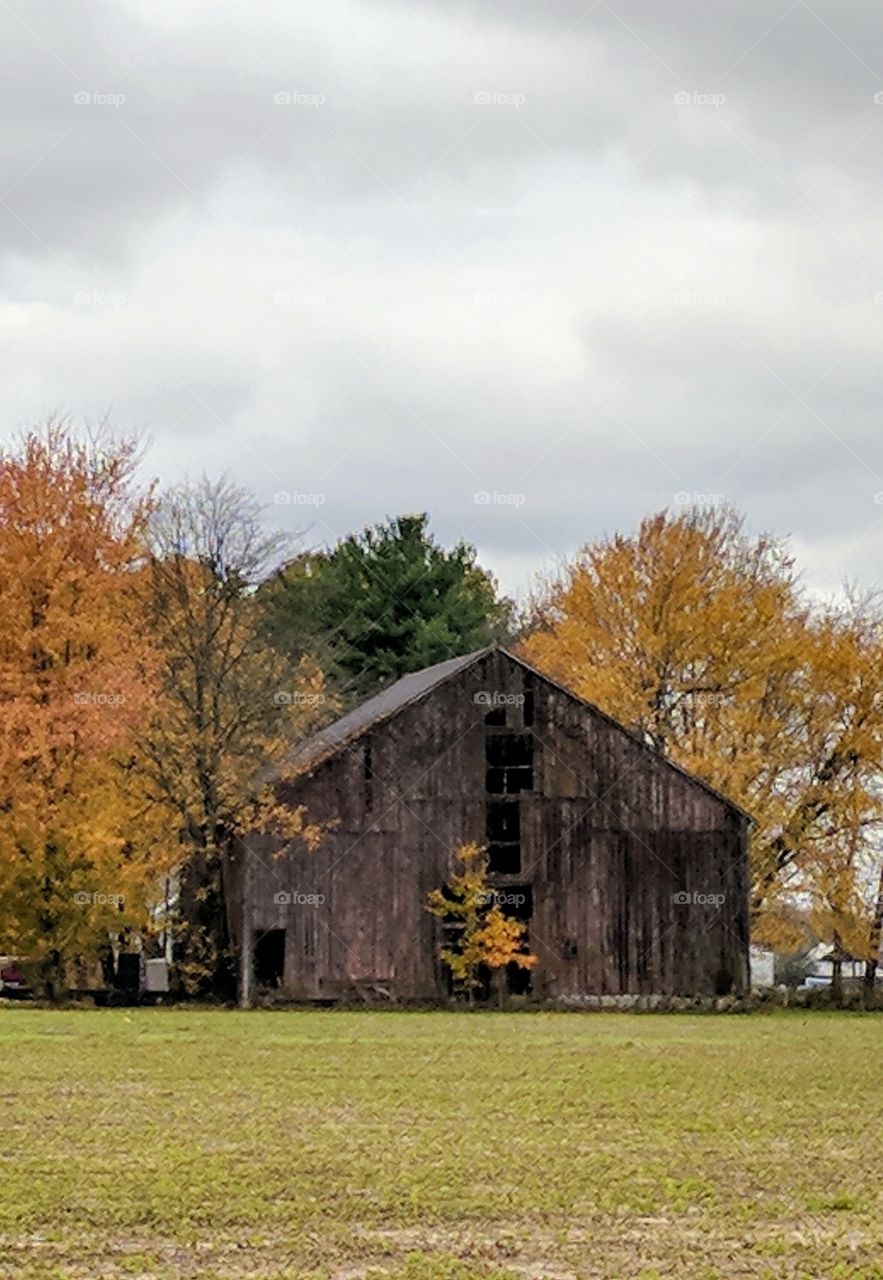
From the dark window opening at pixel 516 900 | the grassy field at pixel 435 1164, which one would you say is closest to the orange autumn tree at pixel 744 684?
the dark window opening at pixel 516 900

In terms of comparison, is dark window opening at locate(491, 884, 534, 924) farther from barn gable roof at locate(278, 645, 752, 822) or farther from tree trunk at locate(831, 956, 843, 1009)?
tree trunk at locate(831, 956, 843, 1009)

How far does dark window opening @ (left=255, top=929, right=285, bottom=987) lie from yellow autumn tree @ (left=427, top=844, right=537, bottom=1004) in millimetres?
3620

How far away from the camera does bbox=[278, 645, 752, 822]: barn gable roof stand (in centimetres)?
4991

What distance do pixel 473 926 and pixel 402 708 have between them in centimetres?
542

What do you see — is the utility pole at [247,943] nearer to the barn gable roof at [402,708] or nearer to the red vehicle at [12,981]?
the barn gable roof at [402,708]

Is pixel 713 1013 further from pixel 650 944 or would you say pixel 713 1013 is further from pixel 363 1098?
pixel 363 1098

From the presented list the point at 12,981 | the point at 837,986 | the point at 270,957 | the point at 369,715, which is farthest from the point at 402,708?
the point at 837,986

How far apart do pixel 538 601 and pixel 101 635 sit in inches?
1172

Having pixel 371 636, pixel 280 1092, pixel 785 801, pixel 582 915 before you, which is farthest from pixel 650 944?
pixel 280 1092

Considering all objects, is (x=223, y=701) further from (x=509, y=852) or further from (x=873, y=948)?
(x=873, y=948)

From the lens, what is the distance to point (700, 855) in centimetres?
5197

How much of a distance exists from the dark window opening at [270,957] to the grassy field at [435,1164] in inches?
733

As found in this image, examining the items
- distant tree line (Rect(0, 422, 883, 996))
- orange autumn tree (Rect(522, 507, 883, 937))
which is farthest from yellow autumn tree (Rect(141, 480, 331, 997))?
orange autumn tree (Rect(522, 507, 883, 937))

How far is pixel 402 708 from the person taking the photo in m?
50.3
